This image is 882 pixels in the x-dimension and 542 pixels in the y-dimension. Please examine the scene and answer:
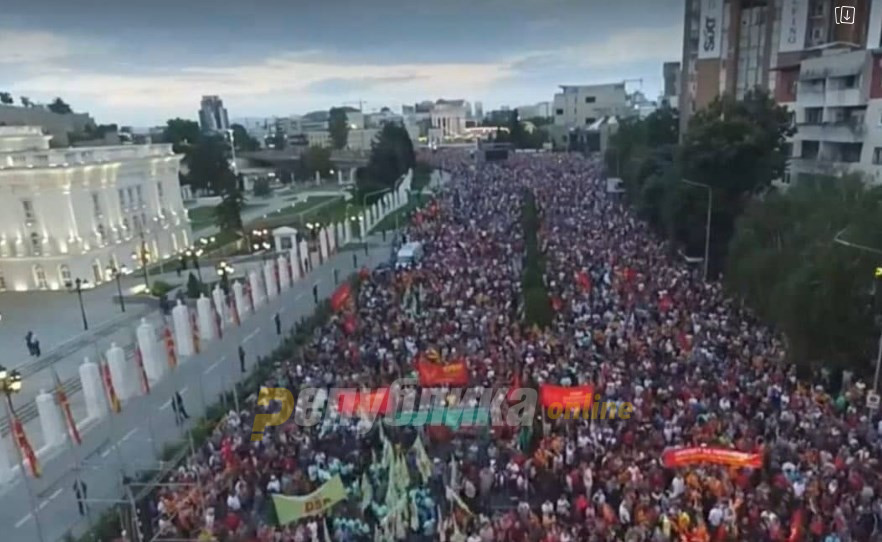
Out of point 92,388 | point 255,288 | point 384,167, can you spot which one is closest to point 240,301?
point 255,288

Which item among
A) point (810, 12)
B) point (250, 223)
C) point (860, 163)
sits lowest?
point (250, 223)

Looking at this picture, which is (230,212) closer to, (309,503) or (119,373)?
(119,373)

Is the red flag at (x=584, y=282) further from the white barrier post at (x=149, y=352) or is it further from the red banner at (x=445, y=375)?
the white barrier post at (x=149, y=352)

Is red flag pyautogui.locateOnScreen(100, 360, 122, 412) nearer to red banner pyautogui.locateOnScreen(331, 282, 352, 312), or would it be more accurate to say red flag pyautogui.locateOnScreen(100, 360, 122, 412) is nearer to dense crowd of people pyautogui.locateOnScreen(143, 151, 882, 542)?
dense crowd of people pyautogui.locateOnScreen(143, 151, 882, 542)

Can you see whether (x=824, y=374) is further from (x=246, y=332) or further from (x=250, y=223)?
(x=250, y=223)

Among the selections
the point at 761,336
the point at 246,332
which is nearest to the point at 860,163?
the point at 761,336

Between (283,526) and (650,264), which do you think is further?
(650,264)

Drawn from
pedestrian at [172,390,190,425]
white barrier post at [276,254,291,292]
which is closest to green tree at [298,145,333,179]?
white barrier post at [276,254,291,292]
